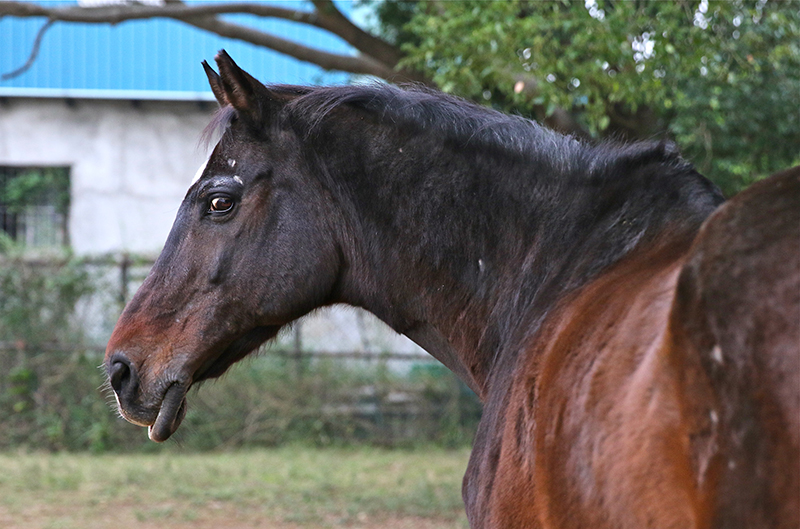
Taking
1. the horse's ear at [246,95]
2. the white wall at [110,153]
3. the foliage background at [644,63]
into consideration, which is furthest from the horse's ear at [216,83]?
the white wall at [110,153]

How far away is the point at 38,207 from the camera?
13664 mm

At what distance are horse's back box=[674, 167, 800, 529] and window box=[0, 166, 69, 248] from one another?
13.8 meters

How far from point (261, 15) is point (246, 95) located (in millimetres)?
5404

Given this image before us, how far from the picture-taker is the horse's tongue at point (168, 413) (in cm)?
216

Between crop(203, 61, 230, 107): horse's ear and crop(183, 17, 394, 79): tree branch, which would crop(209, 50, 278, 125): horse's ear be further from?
crop(183, 17, 394, 79): tree branch

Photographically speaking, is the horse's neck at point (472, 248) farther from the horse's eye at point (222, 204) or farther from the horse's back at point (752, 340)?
the horse's back at point (752, 340)

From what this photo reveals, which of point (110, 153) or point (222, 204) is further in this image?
point (110, 153)

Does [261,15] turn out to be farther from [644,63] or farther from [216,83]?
[216,83]

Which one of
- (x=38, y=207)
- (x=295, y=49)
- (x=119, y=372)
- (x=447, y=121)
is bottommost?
(x=119, y=372)

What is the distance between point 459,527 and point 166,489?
2526 millimetres

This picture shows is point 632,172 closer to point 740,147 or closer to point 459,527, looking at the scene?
point 459,527

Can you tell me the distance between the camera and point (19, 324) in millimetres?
8266

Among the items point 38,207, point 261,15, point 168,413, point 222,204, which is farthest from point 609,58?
point 38,207

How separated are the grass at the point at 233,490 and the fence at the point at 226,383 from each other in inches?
16.4
